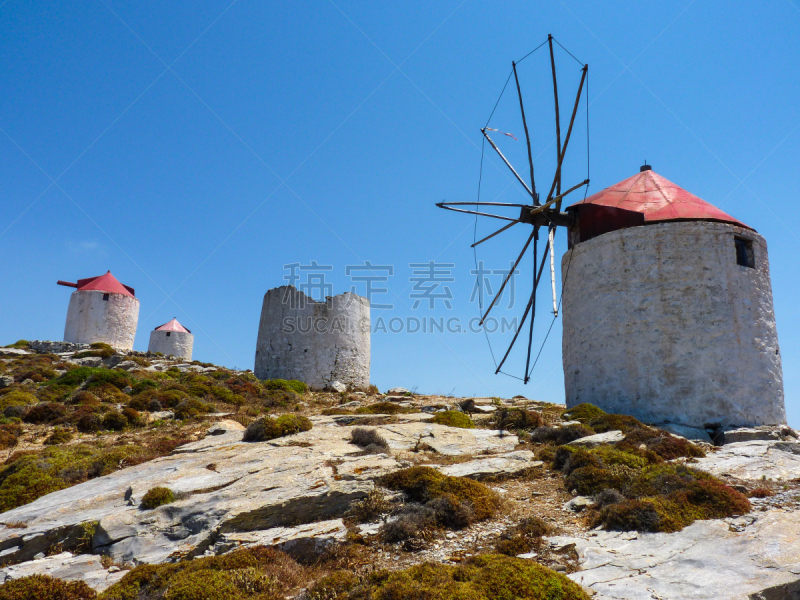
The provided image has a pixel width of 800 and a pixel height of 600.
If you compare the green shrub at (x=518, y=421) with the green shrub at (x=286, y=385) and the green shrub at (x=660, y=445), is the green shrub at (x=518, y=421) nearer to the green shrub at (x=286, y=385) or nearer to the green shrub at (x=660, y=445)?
the green shrub at (x=660, y=445)

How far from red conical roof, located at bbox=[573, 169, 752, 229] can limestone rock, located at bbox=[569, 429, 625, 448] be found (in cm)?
684

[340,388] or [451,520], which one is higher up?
[340,388]

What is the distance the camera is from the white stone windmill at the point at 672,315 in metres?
13.5

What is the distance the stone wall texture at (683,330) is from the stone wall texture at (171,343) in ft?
111

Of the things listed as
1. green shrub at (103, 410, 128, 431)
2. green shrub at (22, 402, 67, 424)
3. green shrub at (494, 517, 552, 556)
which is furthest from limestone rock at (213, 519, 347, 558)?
green shrub at (22, 402, 67, 424)

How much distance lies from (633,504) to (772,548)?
1.61 meters

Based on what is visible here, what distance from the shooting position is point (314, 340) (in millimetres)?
22547

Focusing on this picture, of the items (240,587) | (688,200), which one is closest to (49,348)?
(240,587)

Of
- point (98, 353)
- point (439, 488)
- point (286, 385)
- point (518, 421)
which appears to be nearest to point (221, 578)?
point (439, 488)

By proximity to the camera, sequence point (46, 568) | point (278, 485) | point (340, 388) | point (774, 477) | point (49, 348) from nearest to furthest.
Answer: point (46, 568)
point (278, 485)
point (774, 477)
point (340, 388)
point (49, 348)

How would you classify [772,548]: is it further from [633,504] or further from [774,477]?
[774,477]

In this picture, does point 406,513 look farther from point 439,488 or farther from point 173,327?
point 173,327

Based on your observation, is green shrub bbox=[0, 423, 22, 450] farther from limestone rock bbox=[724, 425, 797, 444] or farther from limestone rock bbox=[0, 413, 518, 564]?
limestone rock bbox=[724, 425, 797, 444]

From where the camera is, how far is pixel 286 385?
2036 cm
